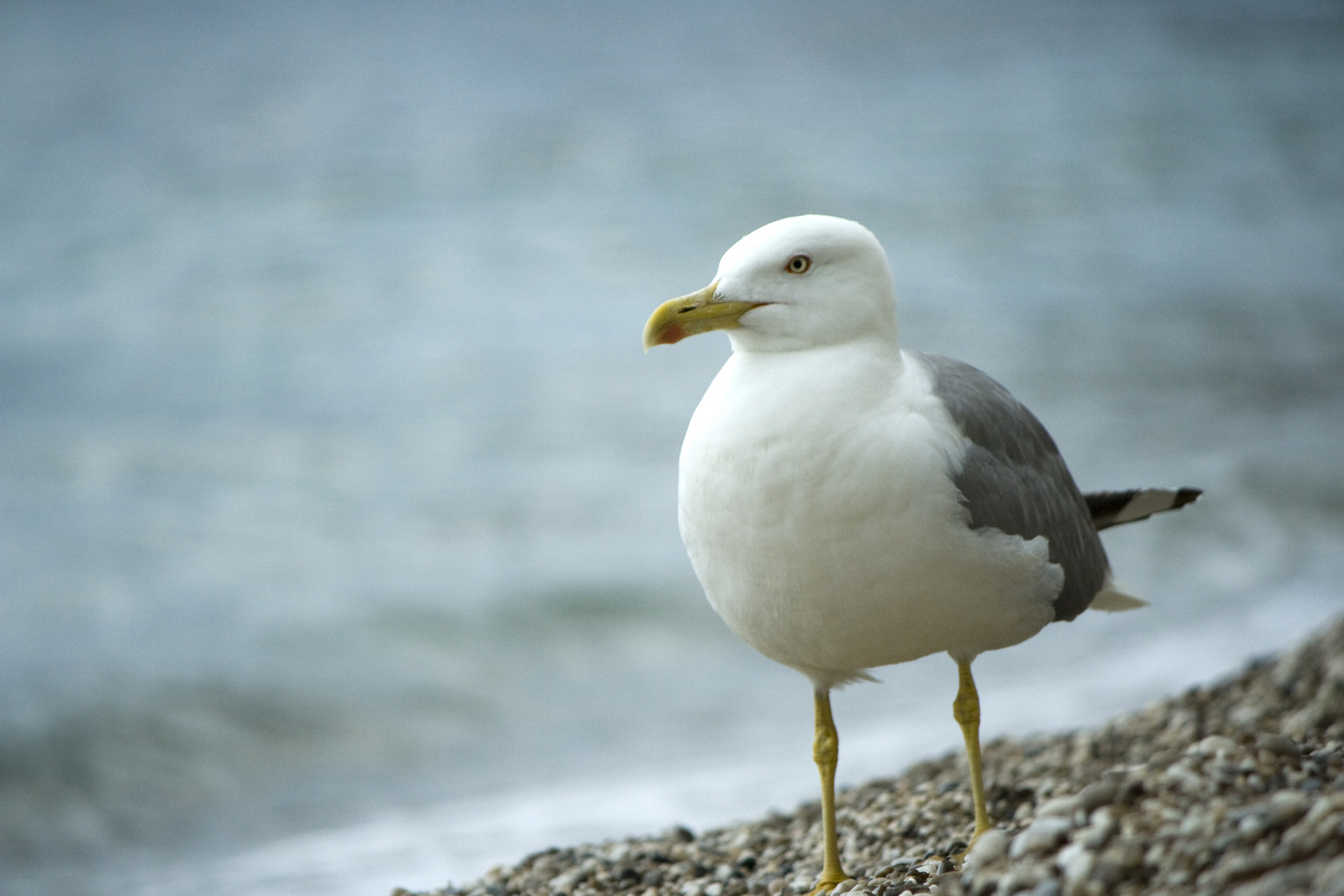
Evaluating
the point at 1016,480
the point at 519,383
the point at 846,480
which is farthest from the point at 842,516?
the point at 519,383

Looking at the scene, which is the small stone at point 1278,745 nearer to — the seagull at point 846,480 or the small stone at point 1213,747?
the small stone at point 1213,747

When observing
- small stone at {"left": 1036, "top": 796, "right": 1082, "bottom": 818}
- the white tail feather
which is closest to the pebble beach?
small stone at {"left": 1036, "top": 796, "right": 1082, "bottom": 818}

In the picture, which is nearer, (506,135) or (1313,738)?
(1313,738)

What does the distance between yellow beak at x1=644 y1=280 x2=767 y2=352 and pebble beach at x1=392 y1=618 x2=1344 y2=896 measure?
1.34m

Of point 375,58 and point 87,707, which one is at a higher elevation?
point 375,58

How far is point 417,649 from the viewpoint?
8.14 metres

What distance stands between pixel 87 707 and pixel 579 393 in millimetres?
5428

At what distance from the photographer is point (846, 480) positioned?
117 inches

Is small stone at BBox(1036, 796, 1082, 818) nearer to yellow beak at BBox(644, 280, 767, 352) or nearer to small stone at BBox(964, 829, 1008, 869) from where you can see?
small stone at BBox(964, 829, 1008, 869)

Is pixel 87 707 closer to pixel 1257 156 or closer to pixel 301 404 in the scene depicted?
pixel 301 404

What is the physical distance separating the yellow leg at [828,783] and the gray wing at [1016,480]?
0.70 m

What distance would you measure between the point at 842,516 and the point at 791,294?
0.58 m

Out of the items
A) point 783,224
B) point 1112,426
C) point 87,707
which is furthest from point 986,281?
point 783,224

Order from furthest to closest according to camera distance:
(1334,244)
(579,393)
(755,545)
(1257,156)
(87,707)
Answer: (1257,156)
(1334,244)
(579,393)
(87,707)
(755,545)
